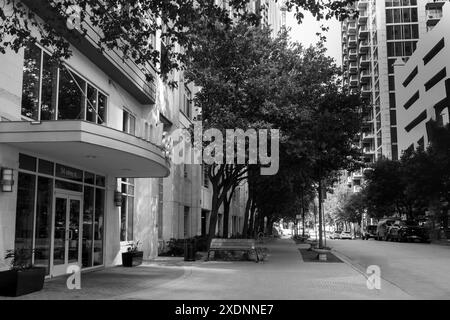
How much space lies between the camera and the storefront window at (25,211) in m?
12.5

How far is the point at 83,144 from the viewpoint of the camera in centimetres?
1220

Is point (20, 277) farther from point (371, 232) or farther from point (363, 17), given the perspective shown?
point (363, 17)

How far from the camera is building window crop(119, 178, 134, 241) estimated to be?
2027cm

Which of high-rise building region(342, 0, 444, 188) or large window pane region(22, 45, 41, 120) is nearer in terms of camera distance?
large window pane region(22, 45, 41, 120)

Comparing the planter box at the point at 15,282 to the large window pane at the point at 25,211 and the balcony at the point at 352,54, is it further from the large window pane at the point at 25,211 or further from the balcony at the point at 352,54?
the balcony at the point at 352,54

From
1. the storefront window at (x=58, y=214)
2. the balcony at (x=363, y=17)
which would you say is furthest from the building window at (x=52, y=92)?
the balcony at (x=363, y=17)

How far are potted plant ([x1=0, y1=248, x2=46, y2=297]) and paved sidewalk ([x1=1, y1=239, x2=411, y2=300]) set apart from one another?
0.21 metres

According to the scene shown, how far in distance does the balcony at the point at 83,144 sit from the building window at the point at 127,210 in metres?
4.42

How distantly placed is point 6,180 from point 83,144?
1806 millimetres

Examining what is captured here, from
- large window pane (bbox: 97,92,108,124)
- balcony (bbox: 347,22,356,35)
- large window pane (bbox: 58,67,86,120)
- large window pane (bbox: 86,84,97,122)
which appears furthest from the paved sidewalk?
balcony (bbox: 347,22,356,35)

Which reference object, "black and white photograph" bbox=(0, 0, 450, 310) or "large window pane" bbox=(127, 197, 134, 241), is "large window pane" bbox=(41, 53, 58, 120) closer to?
"black and white photograph" bbox=(0, 0, 450, 310)

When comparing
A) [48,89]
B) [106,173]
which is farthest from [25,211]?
[106,173]

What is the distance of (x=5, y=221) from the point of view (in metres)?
11.7

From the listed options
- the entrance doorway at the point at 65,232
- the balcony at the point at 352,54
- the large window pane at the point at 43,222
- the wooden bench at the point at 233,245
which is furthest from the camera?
the balcony at the point at 352,54
